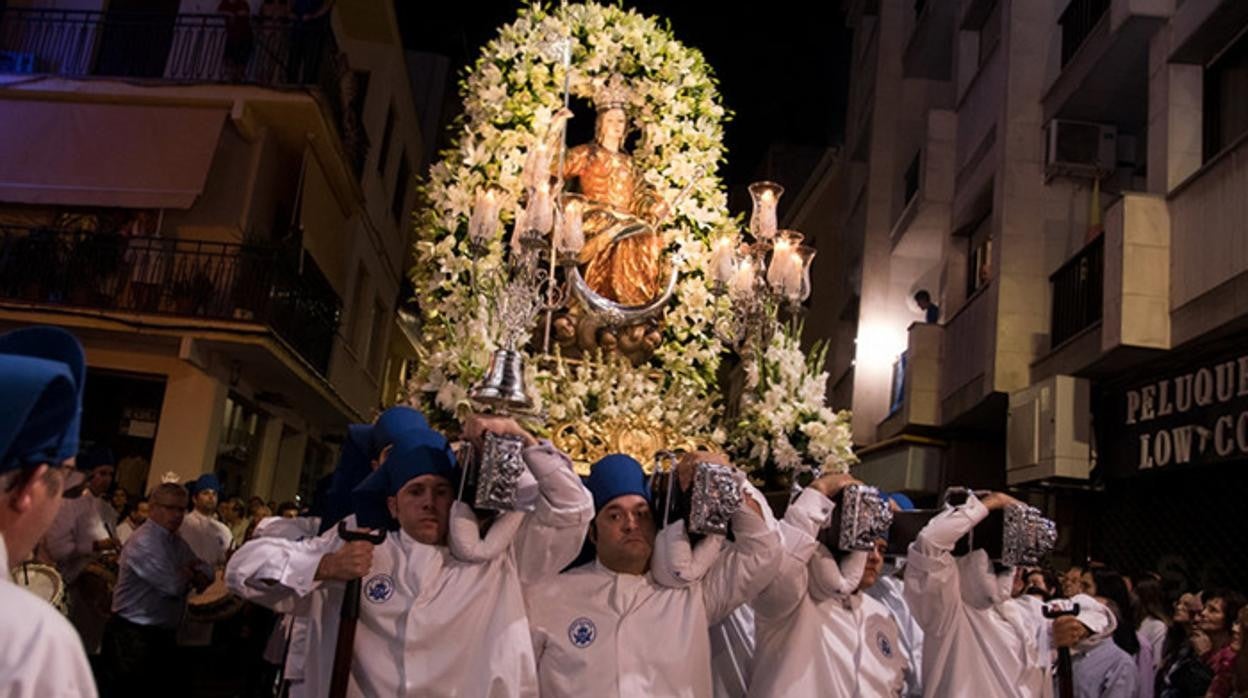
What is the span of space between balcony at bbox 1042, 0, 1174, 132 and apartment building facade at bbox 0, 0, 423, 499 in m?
9.46

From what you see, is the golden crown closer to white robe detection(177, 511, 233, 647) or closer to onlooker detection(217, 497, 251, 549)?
white robe detection(177, 511, 233, 647)

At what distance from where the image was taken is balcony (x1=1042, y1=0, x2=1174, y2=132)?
34.0 feet

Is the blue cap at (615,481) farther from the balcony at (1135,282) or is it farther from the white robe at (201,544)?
the balcony at (1135,282)

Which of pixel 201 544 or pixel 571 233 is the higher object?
pixel 571 233

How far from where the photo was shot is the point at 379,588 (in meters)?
3.94

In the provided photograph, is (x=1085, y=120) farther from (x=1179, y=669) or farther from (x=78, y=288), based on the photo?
(x=78, y=288)

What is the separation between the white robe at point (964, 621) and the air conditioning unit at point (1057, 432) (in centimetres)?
637

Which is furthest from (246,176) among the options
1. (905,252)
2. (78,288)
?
(905,252)

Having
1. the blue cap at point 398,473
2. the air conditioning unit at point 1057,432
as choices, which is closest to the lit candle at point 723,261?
the blue cap at point 398,473

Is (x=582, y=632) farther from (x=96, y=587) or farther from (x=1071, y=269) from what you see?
(x=1071, y=269)

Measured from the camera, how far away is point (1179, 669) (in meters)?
6.68

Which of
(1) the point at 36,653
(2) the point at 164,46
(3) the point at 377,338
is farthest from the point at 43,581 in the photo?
(3) the point at 377,338

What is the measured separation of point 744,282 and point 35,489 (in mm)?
6602

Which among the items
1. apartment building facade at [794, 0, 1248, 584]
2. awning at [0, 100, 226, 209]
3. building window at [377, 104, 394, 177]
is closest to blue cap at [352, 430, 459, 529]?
apartment building facade at [794, 0, 1248, 584]
